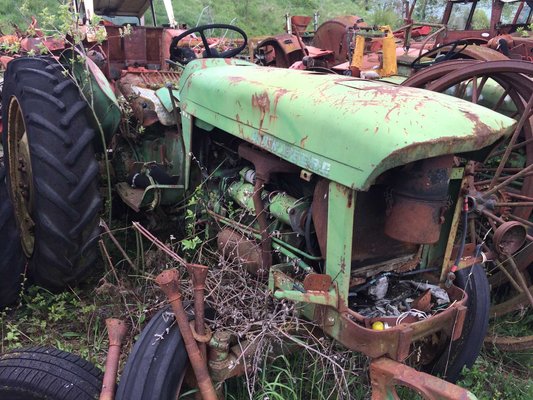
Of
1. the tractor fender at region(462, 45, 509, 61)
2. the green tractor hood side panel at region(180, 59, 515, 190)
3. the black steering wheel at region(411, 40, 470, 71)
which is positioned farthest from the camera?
the black steering wheel at region(411, 40, 470, 71)

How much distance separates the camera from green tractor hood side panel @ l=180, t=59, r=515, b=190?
1627mm

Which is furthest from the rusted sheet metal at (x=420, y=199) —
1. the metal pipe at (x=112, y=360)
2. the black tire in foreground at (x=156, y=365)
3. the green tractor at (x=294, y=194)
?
the metal pipe at (x=112, y=360)

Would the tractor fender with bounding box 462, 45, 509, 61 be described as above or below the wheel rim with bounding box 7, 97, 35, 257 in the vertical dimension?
above

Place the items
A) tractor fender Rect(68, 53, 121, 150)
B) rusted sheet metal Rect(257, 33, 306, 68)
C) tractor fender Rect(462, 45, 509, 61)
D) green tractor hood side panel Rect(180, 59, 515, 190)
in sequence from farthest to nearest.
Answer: rusted sheet metal Rect(257, 33, 306, 68)
tractor fender Rect(462, 45, 509, 61)
tractor fender Rect(68, 53, 121, 150)
green tractor hood side panel Rect(180, 59, 515, 190)

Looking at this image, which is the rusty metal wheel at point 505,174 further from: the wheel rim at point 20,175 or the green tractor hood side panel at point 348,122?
the wheel rim at point 20,175

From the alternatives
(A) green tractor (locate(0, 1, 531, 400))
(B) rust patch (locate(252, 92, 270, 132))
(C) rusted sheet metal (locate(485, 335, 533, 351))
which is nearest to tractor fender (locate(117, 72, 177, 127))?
(A) green tractor (locate(0, 1, 531, 400))

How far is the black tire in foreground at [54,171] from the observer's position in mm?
2451

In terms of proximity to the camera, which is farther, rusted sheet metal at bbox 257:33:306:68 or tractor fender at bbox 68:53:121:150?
rusted sheet metal at bbox 257:33:306:68

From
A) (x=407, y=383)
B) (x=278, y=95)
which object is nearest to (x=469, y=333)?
(x=407, y=383)

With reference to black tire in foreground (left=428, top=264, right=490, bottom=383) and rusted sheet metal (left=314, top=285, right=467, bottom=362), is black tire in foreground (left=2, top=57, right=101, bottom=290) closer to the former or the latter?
rusted sheet metal (left=314, top=285, right=467, bottom=362)

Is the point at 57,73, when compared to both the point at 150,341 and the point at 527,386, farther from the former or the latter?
the point at 527,386

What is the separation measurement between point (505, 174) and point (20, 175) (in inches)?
121

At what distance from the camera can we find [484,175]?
11.3 feet

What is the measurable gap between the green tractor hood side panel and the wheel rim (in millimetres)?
1193
